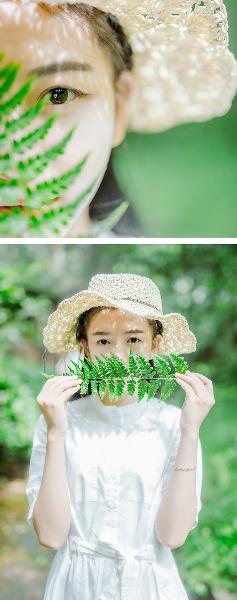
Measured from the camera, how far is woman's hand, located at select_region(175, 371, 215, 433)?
4.77 feet

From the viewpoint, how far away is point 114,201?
1.51 m

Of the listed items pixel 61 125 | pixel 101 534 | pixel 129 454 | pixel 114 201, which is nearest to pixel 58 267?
pixel 114 201

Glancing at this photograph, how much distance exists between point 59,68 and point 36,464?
2.55 ft

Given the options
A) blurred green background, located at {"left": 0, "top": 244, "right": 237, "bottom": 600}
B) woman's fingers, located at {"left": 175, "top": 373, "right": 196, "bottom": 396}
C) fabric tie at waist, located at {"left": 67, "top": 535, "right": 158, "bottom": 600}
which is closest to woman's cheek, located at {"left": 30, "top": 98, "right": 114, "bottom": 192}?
blurred green background, located at {"left": 0, "top": 244, "right": 237, "bottom": 600}

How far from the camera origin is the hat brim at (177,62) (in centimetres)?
143

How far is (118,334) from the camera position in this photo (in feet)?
4.78

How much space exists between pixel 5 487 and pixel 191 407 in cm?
43

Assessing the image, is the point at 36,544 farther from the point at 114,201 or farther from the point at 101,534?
the point at 114,201

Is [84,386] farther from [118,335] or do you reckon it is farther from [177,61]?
[177,61]

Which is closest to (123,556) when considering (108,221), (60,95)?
(108,221)

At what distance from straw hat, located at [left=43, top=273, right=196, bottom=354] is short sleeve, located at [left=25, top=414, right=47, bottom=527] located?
0.54 ft

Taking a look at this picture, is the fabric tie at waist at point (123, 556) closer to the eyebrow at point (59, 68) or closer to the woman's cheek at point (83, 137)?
the woman's cheek at point (83, 137)

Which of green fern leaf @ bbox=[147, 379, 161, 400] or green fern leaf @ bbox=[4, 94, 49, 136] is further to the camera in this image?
green fern leaf @ bbox=[147, 379, 161, 400]

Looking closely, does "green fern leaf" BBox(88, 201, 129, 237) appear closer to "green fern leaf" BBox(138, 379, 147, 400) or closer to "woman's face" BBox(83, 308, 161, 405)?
"woman's face" BBox(83, 308, 161, 405)
